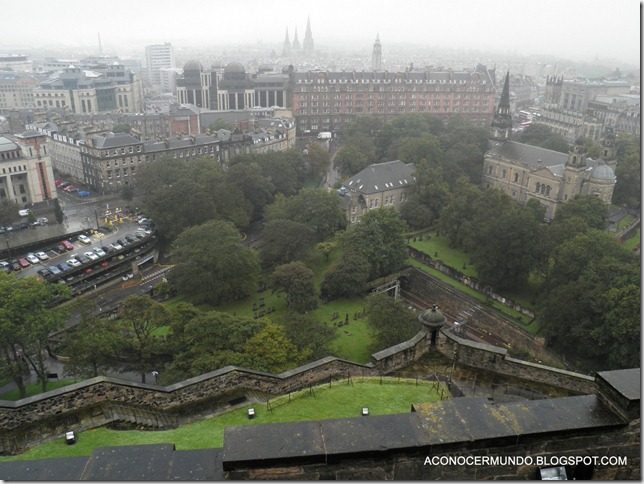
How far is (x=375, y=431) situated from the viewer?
421 inches

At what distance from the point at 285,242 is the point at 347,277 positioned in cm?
1031

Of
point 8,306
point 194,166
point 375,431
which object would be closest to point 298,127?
point 194,166

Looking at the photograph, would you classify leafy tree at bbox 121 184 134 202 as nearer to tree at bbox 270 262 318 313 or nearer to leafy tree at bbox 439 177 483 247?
tree at bbox 270 262 318 313

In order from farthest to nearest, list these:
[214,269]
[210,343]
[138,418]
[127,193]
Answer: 1. [127,193]
2. [214,269]
3. [210,343]
4. [138,418]

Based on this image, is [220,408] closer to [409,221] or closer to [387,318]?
[387,318]

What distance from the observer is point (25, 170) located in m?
79.3

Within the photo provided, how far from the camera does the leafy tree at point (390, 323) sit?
40.0 meters

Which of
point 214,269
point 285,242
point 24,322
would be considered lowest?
point 214,269

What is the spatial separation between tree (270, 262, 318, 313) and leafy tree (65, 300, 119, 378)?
16.8 m

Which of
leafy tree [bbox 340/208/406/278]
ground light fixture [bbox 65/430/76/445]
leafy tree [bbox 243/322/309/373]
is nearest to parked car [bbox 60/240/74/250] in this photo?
leafy tree [bbox 340/208/406/278]

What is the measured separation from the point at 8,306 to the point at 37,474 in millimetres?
29304

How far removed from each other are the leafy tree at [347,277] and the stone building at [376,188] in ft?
62.0

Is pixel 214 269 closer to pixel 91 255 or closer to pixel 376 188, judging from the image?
pixel 91 255

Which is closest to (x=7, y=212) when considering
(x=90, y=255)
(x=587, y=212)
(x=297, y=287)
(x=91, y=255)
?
(x=90, y=255)
